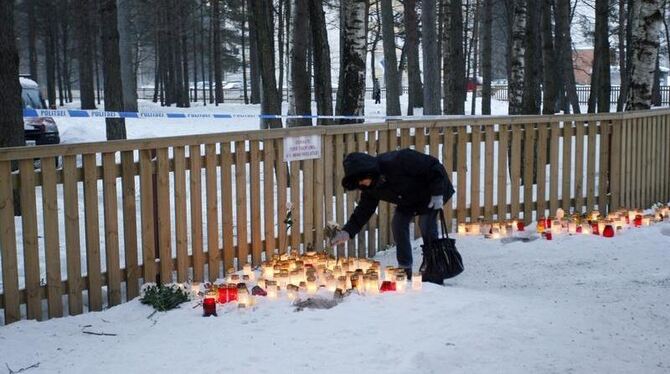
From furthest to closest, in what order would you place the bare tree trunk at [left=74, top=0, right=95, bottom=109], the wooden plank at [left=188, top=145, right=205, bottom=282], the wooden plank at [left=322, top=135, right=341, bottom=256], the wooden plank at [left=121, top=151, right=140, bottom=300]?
the bare tree trunk at [left=74, top=0, right=95, bottom=109] < the wooden plank at [left=322, top=135, right=341, bottom=256] < the wooden plank at [left=188, top=145, right=205, bottom=282] < the wooden plank at [left=121, top=151, right=140, bottom=300]

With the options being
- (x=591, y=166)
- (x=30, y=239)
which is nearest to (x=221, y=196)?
(x=30, y=239)

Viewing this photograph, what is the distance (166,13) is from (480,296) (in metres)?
33.3

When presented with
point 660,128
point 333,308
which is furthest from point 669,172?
point 333,308

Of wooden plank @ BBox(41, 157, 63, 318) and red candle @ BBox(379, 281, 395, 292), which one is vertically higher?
wooden plank @ BBox(41, 157, 63, 318)

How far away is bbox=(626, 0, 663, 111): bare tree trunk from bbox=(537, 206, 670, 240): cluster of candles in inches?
152

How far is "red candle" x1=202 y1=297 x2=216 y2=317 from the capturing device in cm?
573

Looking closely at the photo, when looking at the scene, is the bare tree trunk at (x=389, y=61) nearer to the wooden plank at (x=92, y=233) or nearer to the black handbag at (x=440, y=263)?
the black handbag at (x=440, y=263)

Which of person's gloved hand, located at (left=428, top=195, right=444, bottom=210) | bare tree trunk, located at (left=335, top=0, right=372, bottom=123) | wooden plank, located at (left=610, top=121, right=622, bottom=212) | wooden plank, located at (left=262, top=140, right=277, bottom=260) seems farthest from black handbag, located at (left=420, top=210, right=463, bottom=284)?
bare tree trunk, located at (left=335, top=0, right=372, bottom=123)

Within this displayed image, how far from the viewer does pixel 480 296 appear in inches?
239

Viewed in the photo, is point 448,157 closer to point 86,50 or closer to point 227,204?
point 227,204

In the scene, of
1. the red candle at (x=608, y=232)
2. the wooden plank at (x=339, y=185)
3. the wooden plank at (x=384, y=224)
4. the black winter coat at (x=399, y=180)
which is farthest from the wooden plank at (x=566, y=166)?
the black winter coat at (x=399, y=180)

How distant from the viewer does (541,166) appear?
968 centimetres

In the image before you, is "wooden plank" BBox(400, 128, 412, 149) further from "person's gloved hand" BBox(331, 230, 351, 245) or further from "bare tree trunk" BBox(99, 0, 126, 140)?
"bare tree trunk" BBox(99, 0, 126, 140)

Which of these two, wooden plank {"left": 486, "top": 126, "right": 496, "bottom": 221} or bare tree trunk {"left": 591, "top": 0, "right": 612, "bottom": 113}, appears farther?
bare tree trunk {"left": 591, "top": 0, "right": 612, "bottom": 113}
